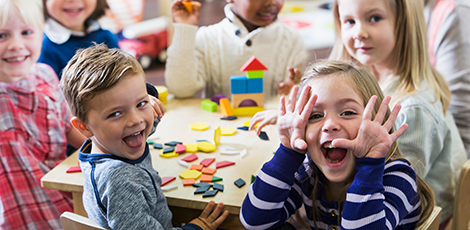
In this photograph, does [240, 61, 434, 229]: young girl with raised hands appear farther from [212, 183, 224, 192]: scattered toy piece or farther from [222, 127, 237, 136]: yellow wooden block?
[222, 127, 237, 136]: yellow wooden block

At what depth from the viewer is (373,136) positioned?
86 cm

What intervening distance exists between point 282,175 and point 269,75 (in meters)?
0.92

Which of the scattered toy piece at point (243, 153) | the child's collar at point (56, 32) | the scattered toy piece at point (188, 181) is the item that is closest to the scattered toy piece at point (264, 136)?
the scattered toy piece at point (243, 153)

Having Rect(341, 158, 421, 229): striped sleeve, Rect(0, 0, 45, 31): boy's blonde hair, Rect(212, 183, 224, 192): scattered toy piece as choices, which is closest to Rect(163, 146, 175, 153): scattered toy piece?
Rect(212, 183, 224, 192): scattered toy piece

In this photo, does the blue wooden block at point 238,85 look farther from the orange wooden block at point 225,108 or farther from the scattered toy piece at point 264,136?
the scattered toy piece at point 264,136

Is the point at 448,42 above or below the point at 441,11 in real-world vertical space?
below

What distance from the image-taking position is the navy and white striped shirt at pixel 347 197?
858mm

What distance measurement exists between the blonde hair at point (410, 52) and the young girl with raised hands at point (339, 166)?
1.27ft

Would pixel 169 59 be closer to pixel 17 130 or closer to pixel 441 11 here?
pixel 17 130

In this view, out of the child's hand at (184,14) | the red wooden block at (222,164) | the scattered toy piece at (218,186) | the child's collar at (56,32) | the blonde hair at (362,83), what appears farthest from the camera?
the child's collar at (56,32)

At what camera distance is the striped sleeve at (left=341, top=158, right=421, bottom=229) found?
2.80 feet

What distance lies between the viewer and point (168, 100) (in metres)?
1.75

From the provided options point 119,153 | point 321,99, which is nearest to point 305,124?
point 321,99

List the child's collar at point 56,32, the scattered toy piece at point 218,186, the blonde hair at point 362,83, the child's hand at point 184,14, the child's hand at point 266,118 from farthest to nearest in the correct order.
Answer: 1. the child's collar at point 56,32
2. the child's hand at point 184,14
3. the child's hand at point 266,118
4. the scattered toy piece at point 218,186
5. the blonde hair at point 362,83
